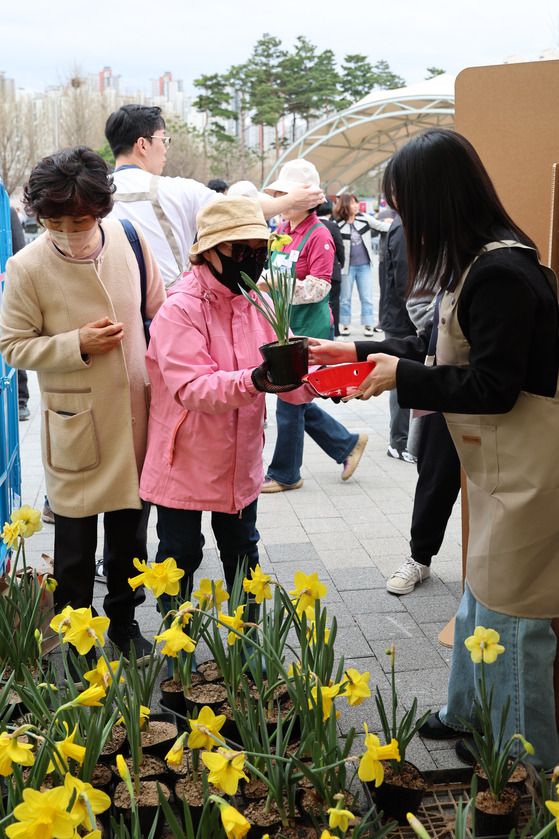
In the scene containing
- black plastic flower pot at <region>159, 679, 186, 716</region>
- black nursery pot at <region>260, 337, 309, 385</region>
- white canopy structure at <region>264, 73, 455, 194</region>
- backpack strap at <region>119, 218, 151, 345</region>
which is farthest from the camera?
white canopy structure at <region>264, 73, 455, 194</region>

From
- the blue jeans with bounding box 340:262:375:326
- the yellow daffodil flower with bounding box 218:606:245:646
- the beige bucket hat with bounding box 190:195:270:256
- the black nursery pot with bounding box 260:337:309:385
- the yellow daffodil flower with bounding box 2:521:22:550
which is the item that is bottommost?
the blue jeans with bounding box 340:262:375:326

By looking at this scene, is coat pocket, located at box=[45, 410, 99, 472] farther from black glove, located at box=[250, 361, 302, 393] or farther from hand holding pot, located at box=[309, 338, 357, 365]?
hand holding pot, located at box=[309, 338, 357, 365]

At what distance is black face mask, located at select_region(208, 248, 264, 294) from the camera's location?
2.47m

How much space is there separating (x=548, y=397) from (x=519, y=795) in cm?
96

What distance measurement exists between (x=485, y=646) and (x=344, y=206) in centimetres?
1015

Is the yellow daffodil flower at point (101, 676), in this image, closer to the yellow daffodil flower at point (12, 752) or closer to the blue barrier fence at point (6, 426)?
the yellow daffodil flower at point (12, 752)

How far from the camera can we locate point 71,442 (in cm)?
268

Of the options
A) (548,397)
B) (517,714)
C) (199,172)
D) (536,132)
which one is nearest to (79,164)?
(536,132)

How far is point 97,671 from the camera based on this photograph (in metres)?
1.84

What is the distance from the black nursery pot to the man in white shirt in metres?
1.56

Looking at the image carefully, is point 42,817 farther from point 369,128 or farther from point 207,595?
point 369,128

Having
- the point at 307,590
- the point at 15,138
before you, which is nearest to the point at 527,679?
the point at 307,590

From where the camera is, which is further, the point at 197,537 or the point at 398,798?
the point at 197,537

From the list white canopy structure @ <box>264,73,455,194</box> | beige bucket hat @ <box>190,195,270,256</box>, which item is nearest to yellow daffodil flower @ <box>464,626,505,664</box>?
beige bucket hat @ <box>190,195,270,256</box>
